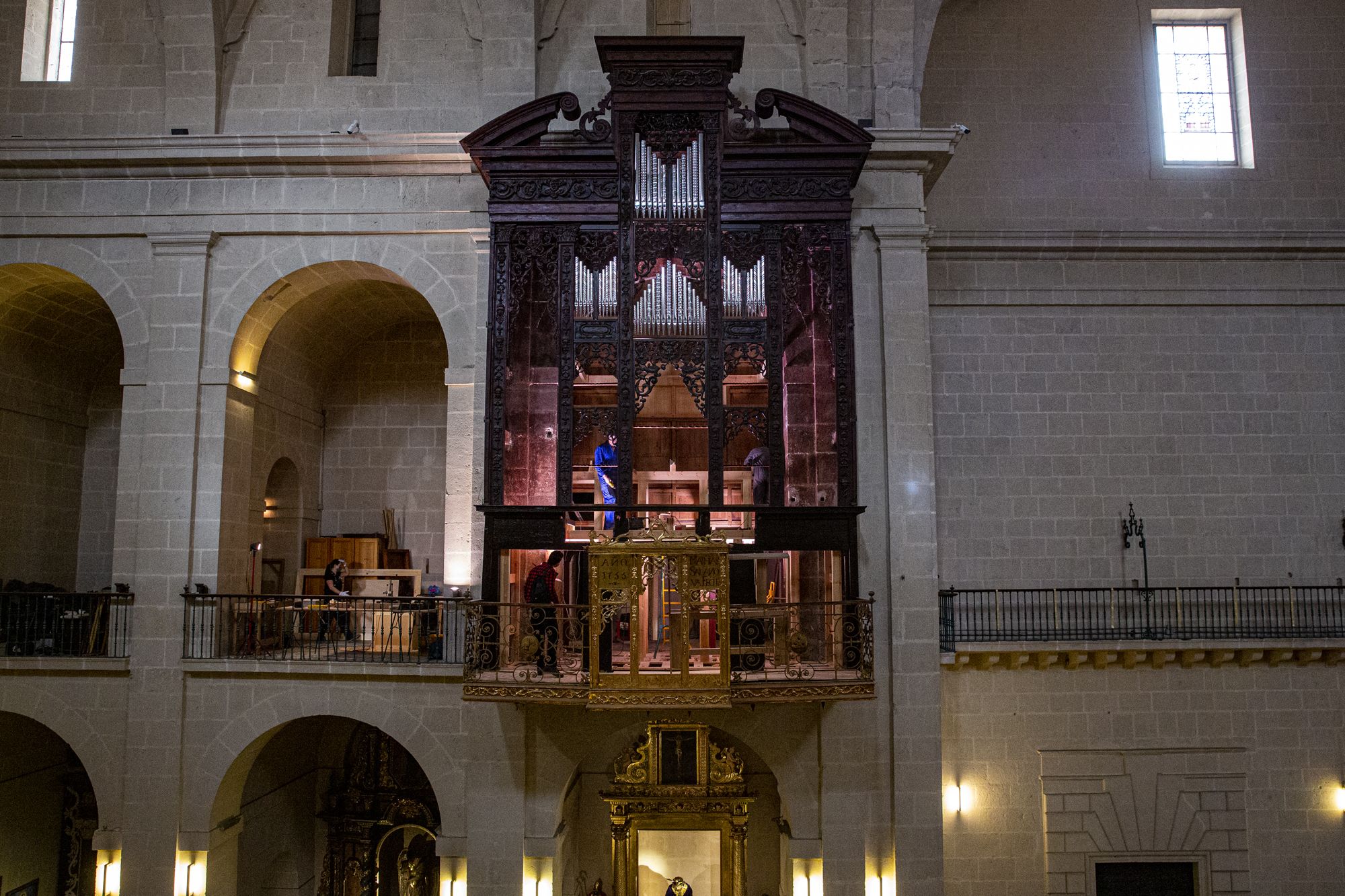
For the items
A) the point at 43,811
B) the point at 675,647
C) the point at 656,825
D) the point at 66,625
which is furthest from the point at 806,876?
the point at 43,811

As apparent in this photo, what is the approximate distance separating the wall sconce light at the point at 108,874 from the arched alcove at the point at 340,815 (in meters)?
2.25

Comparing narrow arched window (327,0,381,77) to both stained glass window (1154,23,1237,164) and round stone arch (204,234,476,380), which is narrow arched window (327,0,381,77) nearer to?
round stone arch (204,234,476,380)

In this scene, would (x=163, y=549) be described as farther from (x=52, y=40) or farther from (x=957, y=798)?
(x=957, y=798)

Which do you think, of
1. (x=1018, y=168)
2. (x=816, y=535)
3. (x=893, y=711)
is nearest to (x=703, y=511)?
(x=816, y=535)

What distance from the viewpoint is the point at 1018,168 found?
15.0 metres

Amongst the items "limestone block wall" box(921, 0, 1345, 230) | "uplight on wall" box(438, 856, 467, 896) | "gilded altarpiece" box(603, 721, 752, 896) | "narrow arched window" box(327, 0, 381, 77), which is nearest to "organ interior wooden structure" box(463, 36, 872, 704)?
"gilded altarpiece" box(603, 721, 752, 896)

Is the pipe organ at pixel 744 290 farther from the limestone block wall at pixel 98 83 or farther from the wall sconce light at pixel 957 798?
the limestone block wall at pixel 98 83

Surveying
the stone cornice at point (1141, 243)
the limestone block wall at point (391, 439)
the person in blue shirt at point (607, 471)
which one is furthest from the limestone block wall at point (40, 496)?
the stone cornice at point (1141, 243)

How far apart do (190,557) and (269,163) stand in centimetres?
504

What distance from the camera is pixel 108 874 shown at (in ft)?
38.7

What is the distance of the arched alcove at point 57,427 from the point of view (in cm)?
1402

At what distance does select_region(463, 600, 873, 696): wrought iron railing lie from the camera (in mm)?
10406

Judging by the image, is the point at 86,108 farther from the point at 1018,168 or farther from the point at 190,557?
the point at 1018,168

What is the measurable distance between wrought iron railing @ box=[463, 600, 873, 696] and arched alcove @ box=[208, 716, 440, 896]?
417 centimetres
